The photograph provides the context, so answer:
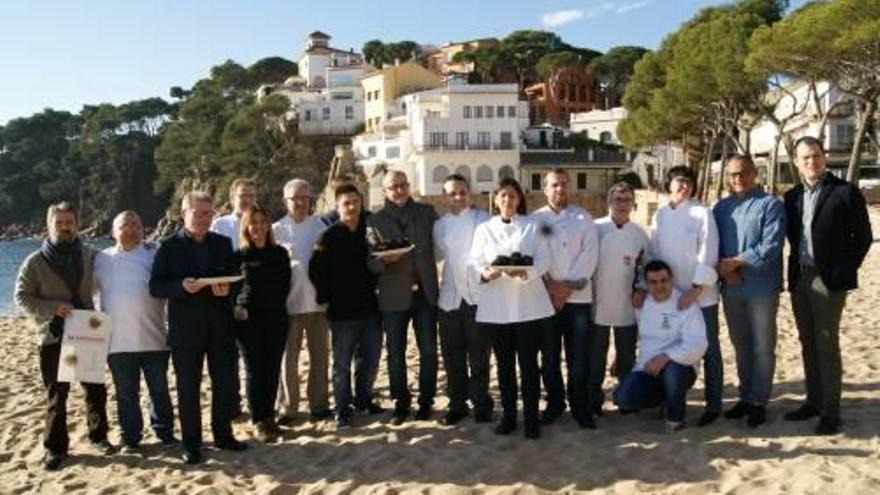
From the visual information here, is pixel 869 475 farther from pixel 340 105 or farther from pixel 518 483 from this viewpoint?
pixel 340 105

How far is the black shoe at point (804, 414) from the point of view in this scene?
6.12 meters

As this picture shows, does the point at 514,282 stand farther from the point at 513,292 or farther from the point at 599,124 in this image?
the point at 599,124

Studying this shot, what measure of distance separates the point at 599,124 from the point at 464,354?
64922 mm

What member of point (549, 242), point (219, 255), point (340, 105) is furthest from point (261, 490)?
point (340, 105)

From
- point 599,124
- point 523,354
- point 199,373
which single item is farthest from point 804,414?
point 599,124

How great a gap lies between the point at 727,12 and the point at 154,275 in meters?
36.8

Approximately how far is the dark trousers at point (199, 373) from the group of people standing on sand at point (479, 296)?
2 cm

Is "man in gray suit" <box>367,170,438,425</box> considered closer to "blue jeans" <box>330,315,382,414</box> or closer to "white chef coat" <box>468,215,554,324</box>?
"blue jeans" <box>330,315,382,414</box>

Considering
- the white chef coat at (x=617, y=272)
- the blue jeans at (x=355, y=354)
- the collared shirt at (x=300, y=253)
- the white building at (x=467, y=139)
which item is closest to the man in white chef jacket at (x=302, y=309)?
the collared shirt at (x=300, y=253)

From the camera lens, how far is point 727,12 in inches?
1467

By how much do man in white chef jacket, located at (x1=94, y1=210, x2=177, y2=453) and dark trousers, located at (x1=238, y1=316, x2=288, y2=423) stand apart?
640 mm

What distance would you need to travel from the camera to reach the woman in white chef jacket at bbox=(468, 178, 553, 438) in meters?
5.83

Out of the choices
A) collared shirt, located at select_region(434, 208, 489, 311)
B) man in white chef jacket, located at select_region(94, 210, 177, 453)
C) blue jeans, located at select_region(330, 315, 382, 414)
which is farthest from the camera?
blue jeans, located at select_region(330, 315, 382, 414)

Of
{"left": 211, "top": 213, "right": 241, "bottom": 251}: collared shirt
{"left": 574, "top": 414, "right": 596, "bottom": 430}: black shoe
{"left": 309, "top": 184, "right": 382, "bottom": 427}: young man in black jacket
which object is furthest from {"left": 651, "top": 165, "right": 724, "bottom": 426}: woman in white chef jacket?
{"left": 211, "top": 213, "right": 241, "bottom": 251}: collared shirt
